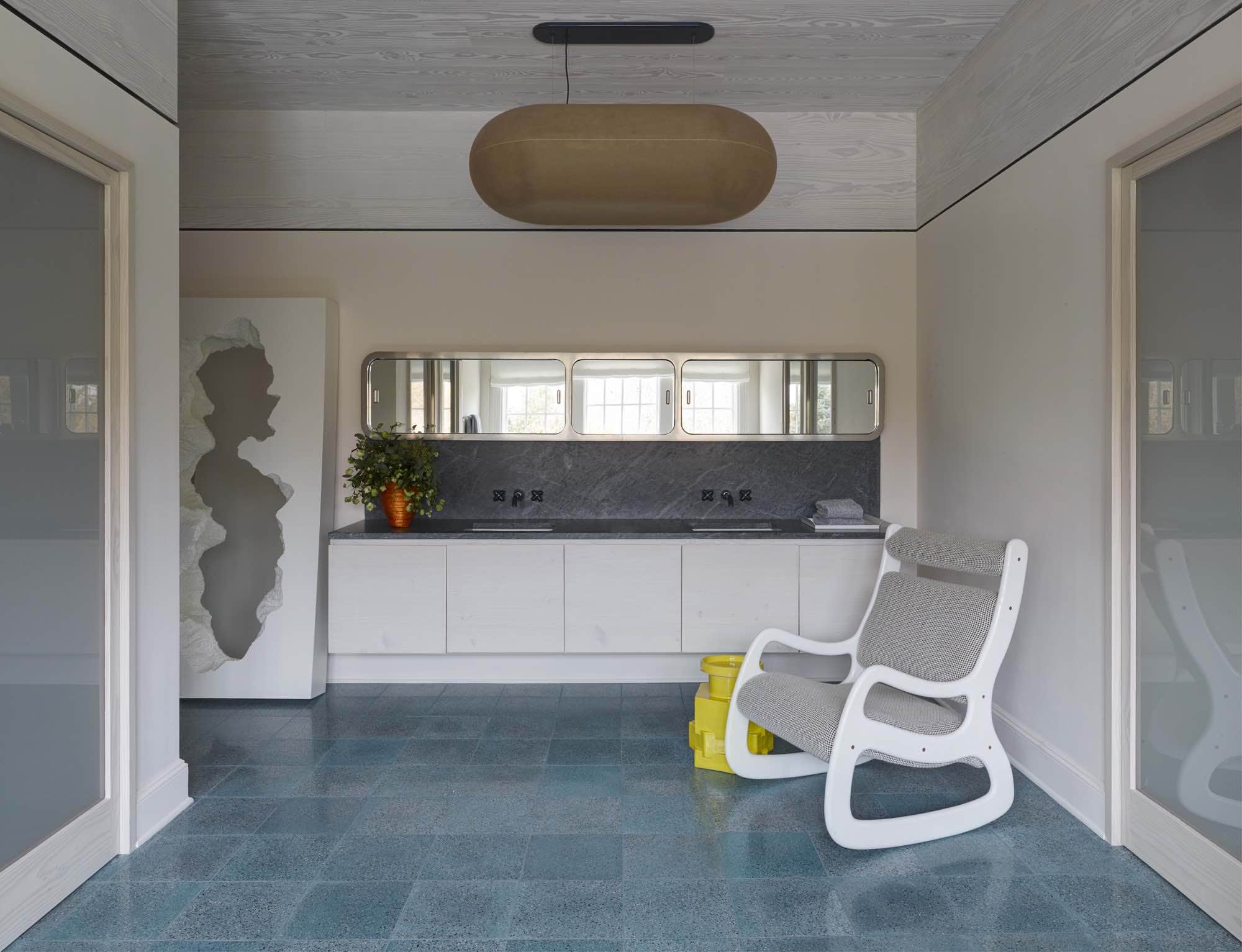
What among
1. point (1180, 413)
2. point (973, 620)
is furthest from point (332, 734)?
point (1180, 413)

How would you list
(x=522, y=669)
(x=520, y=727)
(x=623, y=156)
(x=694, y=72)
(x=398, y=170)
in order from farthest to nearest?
(x=398, y=170)
(x=522, y=669)
(x=694, y=72)
(x=520, y=727)
(x=623, y=156)

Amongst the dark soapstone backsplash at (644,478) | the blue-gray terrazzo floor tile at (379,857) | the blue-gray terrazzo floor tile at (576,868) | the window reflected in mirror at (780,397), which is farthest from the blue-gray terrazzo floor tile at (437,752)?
the window reflected in mirror at (780,397)

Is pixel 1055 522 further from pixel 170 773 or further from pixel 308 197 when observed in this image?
pixel 308 197

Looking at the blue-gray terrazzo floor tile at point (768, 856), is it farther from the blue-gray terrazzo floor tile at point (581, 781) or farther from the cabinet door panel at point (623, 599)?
the cabinet door panel at point (623, 599)

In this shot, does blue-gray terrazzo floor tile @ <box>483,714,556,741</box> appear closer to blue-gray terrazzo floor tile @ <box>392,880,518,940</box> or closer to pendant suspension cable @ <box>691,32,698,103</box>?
blue-gray terrazzo floor tile @ <box>392,880,518,940</box>

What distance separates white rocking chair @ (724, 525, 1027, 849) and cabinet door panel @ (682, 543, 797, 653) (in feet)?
3.01

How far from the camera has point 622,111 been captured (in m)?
3.25

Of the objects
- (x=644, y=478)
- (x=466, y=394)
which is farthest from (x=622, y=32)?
(x=644, y=478)

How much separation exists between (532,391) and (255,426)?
1.45m

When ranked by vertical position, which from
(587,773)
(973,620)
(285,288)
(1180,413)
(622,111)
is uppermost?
(622,111)

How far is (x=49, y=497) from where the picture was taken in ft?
7.97

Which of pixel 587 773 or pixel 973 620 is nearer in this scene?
pixel 973 620

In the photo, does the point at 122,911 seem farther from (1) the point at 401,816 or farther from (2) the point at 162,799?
(1) the point at 401,816

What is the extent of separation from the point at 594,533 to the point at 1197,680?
2713 mm
